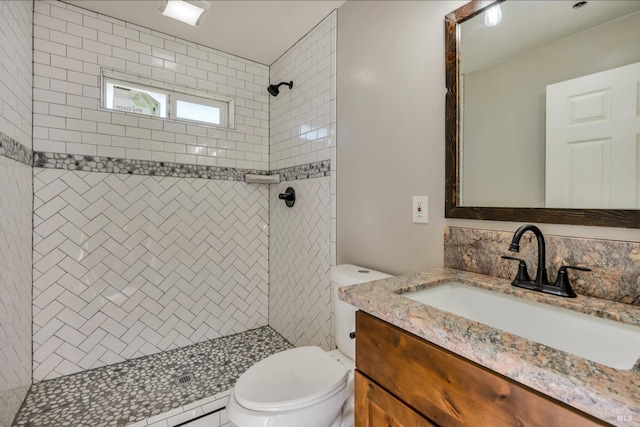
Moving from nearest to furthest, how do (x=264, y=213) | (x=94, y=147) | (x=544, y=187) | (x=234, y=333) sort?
(x=544, y=187)
(x=94, y=147)
(x=234, y=333)
(x=264, y=213)

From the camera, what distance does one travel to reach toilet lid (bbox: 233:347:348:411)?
1.05 m

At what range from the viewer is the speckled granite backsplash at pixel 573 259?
80 cm

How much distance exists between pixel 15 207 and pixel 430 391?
2.03 meters

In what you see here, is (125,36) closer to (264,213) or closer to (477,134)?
(264,213)

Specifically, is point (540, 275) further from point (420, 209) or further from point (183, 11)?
point (183, 11)

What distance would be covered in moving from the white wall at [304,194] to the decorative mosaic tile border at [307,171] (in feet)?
0.04

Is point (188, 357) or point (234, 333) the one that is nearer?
point (188, 357)

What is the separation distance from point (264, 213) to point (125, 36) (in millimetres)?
1582

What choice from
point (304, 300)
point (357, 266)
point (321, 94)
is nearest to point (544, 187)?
point (357, 266)

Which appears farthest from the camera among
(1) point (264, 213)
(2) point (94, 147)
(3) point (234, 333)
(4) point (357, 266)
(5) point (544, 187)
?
(1) point (264, 213)

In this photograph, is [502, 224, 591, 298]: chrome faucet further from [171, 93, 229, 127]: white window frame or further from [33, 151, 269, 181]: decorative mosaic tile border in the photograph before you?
[171, 93, 229, 127]: white window frame

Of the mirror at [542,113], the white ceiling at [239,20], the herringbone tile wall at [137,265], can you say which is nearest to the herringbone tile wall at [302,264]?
the herringbone tile wall at [137,265]

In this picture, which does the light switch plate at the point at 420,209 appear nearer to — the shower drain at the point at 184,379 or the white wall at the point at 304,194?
the white wall at the point at 304,194

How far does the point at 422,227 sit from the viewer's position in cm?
134
